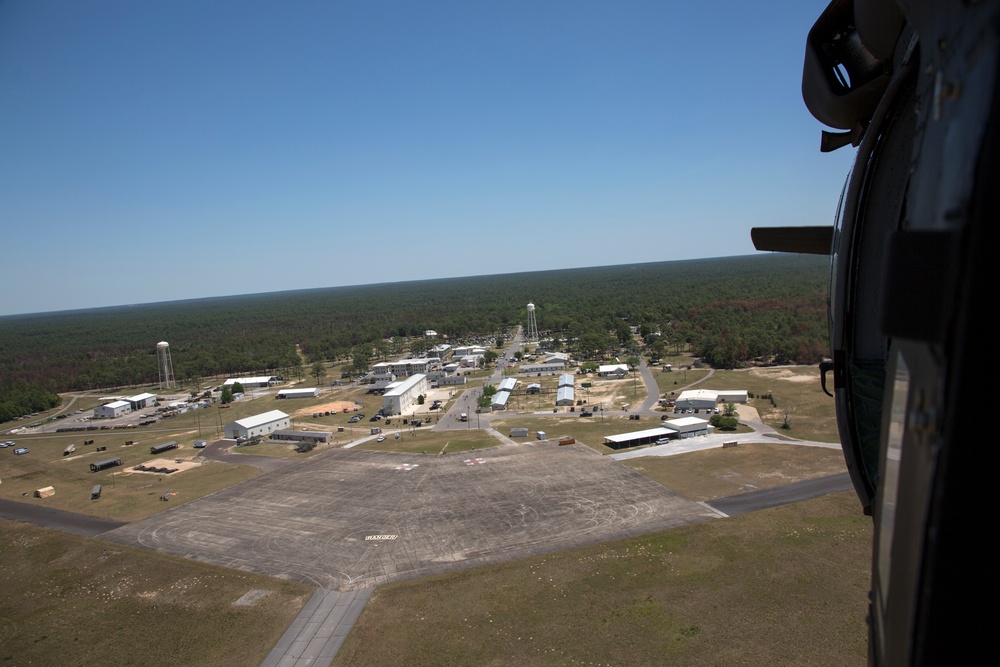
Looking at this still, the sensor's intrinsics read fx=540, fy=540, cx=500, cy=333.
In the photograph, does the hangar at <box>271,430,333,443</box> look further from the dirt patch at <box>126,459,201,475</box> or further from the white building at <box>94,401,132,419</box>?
the white building at <box>94,401,132,419</box>

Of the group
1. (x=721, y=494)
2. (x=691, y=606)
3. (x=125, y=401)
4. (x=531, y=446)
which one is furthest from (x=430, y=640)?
(x=125, y=401)

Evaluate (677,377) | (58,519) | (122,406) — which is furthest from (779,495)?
(122,406)

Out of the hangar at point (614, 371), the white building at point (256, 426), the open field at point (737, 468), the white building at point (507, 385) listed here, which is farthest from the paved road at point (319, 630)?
the hangar at point (614, 371)

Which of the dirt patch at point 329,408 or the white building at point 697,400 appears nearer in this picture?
the white building at point 697,400

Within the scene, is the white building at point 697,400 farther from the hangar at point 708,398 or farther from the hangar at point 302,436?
the hangar at point 302,436

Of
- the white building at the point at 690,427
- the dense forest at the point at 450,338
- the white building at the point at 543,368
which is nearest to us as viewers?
the white building at the point at 690,427

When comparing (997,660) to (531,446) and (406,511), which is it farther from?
(531,446)

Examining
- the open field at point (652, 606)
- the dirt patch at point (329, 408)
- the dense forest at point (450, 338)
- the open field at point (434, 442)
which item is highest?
the dense forest at point (450, 338)
